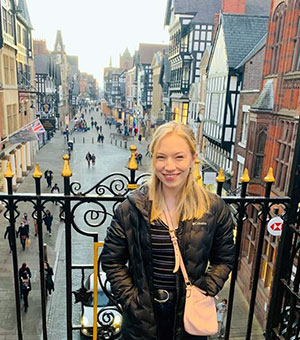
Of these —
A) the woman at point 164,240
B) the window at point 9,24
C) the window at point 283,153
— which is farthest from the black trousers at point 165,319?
the window at point 9,24

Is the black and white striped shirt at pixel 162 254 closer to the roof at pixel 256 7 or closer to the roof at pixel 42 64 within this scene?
the roof at pixel 256 7

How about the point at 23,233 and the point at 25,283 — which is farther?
the point at 23,233

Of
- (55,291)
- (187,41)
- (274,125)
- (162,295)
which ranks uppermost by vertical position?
(187,41)

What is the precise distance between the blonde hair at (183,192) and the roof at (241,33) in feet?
51.8

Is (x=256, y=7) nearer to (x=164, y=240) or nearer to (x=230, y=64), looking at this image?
(x=230, y=64)

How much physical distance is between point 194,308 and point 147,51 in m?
61.9

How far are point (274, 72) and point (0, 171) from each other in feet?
50.4

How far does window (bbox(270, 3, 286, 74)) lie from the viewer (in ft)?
38.0

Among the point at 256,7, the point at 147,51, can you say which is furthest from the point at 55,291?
the point at 147,51

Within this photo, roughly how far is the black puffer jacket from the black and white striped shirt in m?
0.05

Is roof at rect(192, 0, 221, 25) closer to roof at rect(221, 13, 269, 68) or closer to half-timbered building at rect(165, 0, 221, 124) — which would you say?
half-timbered building at rect(165, 0, 221, 124)

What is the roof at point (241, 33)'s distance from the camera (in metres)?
17.1

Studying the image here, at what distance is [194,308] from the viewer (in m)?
2.51

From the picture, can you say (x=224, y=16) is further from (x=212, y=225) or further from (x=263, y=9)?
(x=212, y=225)
